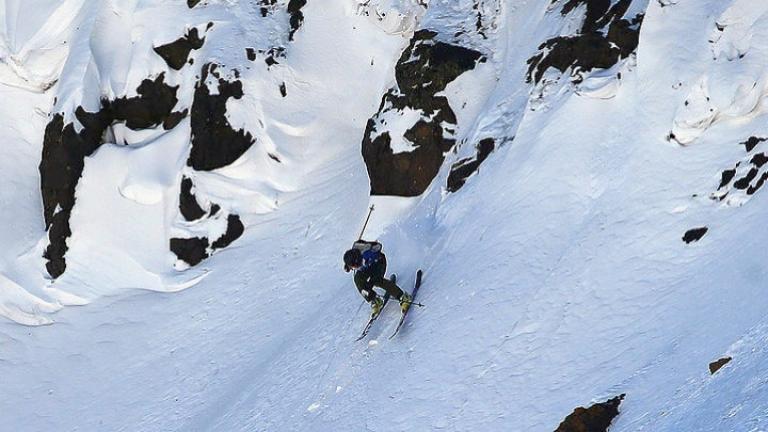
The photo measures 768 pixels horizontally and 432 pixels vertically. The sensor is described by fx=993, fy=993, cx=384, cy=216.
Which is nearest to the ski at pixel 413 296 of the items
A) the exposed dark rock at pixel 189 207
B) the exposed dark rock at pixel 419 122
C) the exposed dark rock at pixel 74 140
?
the exposed dark rock at pixel 419 122

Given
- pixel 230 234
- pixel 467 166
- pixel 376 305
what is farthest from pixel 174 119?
pixel 376 305

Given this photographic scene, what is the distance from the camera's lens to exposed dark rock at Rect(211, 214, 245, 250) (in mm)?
24034

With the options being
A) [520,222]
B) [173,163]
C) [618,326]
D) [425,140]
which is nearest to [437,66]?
[425,140]

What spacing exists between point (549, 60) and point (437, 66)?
9.48 ft

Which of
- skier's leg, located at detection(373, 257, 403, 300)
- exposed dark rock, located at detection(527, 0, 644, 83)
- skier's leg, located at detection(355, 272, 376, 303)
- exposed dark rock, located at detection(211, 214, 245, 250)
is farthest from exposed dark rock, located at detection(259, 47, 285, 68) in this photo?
skier's leg, located at detection(355, 272, 376, 303)

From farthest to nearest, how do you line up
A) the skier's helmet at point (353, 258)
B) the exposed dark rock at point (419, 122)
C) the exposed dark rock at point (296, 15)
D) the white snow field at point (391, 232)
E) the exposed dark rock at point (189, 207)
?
the exposed dark rock at point (296, 15) → the exposed dark rock at point (189, 207) → the exposed dark rock at point (419, 122) → the skier's helmet at point (353, 258) → the white snow field at point (391, 232)

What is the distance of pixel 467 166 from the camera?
62.6 feet

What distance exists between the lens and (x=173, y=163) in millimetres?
24656

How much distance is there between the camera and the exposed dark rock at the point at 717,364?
10625mm

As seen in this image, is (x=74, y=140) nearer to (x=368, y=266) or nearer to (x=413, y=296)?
(x=413, y=296)

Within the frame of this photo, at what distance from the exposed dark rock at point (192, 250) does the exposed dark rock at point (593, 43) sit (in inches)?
363

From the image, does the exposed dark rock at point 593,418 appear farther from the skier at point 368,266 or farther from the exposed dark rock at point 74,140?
the exposed dark rock at point 74,140

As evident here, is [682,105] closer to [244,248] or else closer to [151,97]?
[244,248]

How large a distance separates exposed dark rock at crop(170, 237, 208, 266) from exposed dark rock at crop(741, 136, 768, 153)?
1375cm
